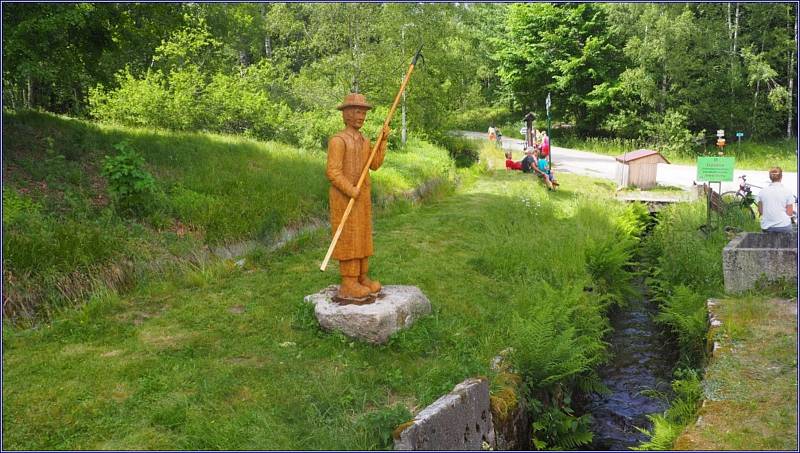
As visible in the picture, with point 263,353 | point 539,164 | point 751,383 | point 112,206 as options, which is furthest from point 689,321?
point 539,164

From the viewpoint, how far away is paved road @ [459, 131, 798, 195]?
762 inches

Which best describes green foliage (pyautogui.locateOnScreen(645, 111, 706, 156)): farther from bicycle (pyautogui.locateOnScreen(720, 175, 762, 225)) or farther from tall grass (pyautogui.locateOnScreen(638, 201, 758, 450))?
bicycle (pyautogui.locateOnScreen(720, 175, 762, 225))

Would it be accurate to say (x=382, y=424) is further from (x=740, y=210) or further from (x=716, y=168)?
(x=740, y=210)

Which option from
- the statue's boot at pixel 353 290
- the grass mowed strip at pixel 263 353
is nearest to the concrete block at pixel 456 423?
the grass mowed strip at pixel 263 353

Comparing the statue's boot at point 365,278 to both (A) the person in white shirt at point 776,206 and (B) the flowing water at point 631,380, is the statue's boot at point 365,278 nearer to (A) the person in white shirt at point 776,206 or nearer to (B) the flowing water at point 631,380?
(B) the flowing water at point 631,380

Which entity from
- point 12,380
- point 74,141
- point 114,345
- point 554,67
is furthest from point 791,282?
point 554,67

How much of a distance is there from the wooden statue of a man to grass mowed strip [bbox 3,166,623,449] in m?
0.76

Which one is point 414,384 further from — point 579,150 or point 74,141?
point 579,150

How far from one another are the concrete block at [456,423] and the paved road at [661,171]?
15.4 metres

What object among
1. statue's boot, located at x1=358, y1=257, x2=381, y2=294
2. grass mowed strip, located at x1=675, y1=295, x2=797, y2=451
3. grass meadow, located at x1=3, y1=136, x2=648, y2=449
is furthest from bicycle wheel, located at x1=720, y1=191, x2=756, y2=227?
statue's boot, located at x1=358, y1=257, x2=381, y2=294

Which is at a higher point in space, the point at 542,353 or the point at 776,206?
the point at 776,206

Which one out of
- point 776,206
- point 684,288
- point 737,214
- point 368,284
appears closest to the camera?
point 368,284

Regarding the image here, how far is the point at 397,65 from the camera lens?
778 inches

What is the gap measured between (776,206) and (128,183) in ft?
34.6
